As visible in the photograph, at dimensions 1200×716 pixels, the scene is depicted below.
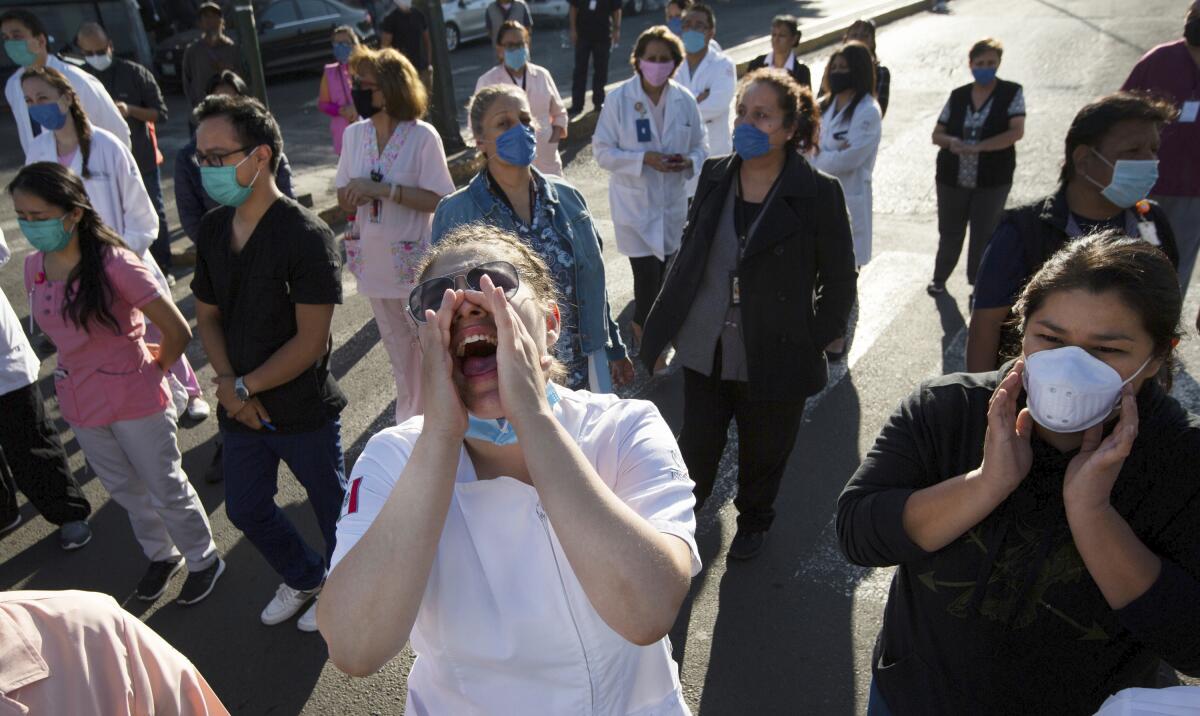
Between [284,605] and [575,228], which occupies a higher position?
[575,228]

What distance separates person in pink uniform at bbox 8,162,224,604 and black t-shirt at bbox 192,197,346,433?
44 cm

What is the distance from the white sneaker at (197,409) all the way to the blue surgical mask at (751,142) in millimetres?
3717

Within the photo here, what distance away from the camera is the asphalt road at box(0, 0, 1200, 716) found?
336 cm

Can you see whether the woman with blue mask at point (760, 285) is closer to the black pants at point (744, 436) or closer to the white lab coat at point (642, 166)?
the black pants at point (744, 436)

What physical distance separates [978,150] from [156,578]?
5704mm

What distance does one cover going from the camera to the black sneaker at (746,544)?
395 centimetres

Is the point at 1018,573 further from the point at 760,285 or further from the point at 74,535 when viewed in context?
the point at 74,535

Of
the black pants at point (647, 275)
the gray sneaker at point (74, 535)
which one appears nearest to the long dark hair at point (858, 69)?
the black pants at point (647, 275)

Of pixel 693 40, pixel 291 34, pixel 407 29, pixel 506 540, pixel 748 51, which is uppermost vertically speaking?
pixel 506 540

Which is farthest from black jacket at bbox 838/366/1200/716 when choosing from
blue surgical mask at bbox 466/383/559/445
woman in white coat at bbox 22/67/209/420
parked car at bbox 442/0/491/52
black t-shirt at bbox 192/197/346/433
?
parked car at bbox 442/0/491/52

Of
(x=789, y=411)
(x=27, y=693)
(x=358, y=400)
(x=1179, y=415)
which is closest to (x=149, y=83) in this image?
(x=358, y=400)

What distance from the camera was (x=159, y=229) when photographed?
291 inches

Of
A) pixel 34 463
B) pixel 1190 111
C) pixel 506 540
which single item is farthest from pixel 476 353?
pixel 1190 111

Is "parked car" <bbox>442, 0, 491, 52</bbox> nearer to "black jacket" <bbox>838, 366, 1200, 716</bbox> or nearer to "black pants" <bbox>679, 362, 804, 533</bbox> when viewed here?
"black pants" <bbox>679, 362, 804, 533</bbox>
